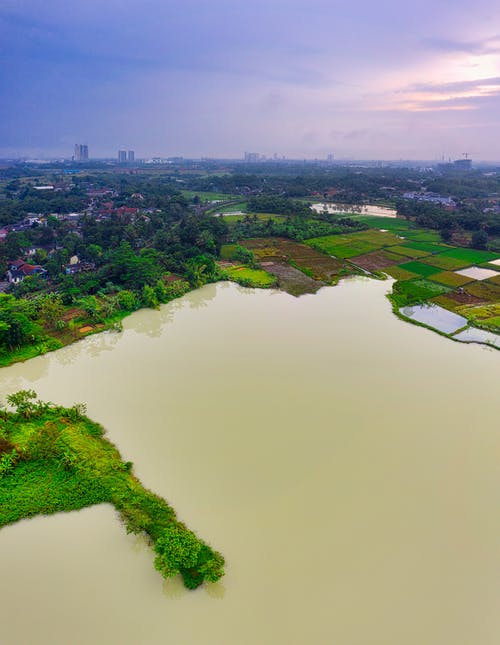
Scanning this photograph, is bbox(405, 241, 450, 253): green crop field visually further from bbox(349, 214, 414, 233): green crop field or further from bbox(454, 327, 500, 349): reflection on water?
bbox(454, 327, 500, 349): reflection on water

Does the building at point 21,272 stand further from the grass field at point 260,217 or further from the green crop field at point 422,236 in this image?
the green crop field at point 422,236

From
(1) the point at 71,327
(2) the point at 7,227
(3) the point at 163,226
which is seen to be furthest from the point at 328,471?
(2) the point at 7,227

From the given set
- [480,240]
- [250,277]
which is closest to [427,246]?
[480,240]

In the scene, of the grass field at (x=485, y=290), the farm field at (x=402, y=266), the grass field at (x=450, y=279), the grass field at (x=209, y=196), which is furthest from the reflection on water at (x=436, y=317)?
the grass field at (x=209, y=196)

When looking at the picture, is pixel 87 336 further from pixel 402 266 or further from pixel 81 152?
pixel 81 152

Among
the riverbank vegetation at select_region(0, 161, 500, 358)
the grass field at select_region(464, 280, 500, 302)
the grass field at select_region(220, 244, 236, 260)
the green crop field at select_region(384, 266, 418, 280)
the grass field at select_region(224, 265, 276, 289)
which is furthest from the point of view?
the grass field at select_region(220, 244, 236, 260)

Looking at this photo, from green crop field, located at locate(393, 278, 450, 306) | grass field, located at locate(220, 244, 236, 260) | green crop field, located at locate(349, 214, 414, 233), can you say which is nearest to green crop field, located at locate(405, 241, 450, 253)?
green crop field, located at locate(349, 214, 414, 233)
